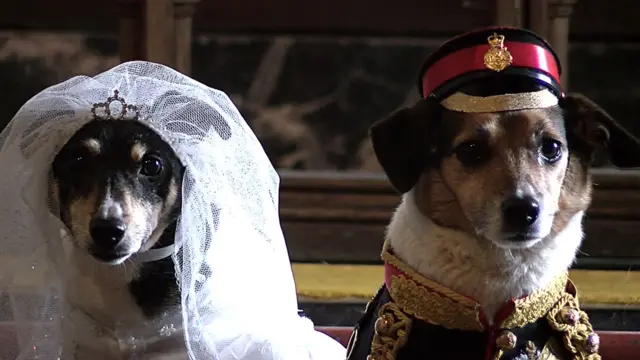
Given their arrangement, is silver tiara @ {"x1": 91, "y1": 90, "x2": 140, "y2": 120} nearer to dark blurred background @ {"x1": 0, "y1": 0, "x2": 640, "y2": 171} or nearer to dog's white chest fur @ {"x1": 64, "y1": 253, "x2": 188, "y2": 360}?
dog's white chest fur @ {"x1": 64, "y1": 253, "x2": 188, "y2": 360}

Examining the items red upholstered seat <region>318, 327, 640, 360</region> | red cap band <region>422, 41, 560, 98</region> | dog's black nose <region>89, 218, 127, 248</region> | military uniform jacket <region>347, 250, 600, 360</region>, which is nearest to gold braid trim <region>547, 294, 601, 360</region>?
military uniform jacket <region>347, 250, 600, 360</region>

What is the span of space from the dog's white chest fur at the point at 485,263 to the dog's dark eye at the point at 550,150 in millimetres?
111

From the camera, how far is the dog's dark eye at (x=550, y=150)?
4.39 ft

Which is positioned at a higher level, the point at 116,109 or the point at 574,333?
the point at 116,109

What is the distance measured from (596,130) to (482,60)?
21 cm

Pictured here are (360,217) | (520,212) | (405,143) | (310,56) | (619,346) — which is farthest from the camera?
(310,56)

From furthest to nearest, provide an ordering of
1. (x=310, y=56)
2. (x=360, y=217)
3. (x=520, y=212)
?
1. (x=310, y=56)
2. (x=360, y=217)
3. (x=520, y=212)

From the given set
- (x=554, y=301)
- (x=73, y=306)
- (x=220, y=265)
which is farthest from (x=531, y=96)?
(x=73, y=306)

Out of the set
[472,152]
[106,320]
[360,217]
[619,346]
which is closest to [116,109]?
[106,320]

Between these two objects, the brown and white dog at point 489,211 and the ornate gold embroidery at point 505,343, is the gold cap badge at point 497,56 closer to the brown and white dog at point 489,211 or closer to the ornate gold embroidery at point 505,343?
the brown and white dog at point 489,211

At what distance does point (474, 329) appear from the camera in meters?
1.32

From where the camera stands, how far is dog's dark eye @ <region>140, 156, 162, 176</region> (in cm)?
147

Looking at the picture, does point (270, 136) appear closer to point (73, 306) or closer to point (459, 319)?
point (73, 306)

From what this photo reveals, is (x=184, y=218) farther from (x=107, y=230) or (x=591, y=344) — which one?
(x=591, y=344)
